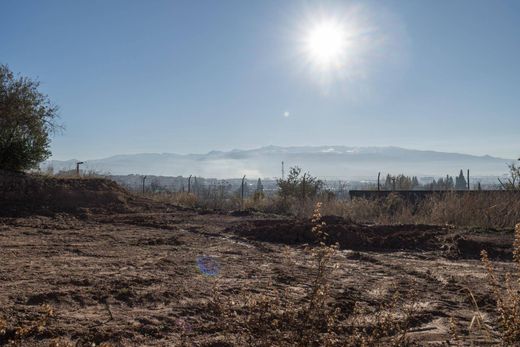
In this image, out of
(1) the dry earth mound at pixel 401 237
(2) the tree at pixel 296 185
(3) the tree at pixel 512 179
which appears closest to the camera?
(1) the dry earth mound at pixel 401 237

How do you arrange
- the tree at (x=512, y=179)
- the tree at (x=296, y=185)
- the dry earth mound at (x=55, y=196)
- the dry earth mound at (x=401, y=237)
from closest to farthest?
the dry earth mound at (x=401, y=237) → the dry earth mound at (x=55, y=196) → the tree at (x=512, y=179) → the tree at (x=296, y=185)

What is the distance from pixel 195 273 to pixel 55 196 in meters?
10.9

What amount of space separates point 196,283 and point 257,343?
2.46 metres

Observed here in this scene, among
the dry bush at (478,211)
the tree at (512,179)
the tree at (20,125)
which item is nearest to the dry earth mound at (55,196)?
the tree at (20,125)

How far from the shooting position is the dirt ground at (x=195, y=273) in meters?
3.88

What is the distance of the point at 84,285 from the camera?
195 inches

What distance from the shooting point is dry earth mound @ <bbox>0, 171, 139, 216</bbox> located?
46.1 ft

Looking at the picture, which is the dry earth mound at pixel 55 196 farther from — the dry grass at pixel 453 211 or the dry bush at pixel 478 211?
the dry bush at pixel 478 211

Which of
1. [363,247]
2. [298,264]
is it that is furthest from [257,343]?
[363,247]

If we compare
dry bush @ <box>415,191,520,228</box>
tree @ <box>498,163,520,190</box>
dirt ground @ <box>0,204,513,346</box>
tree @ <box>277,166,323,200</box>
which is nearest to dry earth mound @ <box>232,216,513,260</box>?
dirt ground @ <box>0,204,513,346</box>

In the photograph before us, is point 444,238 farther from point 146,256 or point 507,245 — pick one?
point 146,256

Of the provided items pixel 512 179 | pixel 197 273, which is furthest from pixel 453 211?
pixel 197 273

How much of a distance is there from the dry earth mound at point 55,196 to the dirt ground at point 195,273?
2290 millimetres

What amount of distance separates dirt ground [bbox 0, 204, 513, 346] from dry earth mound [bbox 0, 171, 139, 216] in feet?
7.51
